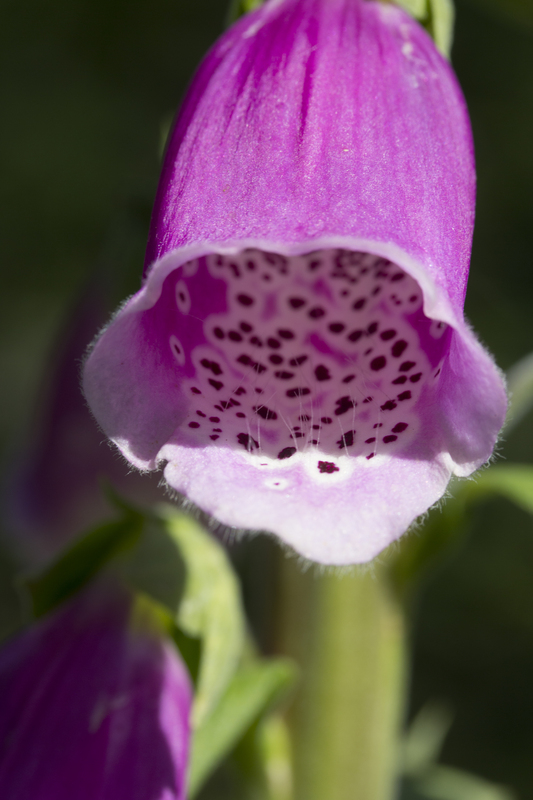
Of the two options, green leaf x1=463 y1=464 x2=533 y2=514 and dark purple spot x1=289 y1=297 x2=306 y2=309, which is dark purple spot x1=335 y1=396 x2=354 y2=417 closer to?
dark purple spot x1=289 y1=297 x2=306 y2=309

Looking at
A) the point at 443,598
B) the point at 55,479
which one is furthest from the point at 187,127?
the point at 443,598

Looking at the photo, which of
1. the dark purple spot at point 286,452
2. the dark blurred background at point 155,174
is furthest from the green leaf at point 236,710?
the dark blurred background at point 155,174

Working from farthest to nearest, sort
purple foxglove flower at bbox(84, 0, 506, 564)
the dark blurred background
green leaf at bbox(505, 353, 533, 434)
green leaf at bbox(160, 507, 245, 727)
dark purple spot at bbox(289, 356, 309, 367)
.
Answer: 1. the dark blurred background
2. green leaf at bbox(505, 353, 533, 434)
3. green leaf at bbox(160, 507, 245, 727)
4. dark purple spot at bbox(289, 356, 309, 367)
5. purple foxglove flower at bbox(84, 0, 506, 564)

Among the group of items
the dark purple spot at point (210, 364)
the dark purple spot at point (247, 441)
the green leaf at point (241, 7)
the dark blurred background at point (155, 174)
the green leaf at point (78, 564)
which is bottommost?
the dark blurred background at point (155, 174)

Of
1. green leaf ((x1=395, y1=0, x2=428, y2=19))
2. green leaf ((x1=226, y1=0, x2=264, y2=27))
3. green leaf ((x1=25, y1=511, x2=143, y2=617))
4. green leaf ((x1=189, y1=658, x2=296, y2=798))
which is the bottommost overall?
green leaf ((x1=189, y1=658, x2=296, y2=798))

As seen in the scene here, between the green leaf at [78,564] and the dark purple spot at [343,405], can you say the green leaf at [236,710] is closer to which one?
the green leaf at [78,564]

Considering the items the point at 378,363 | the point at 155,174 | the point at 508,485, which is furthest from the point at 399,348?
the point at 155,174

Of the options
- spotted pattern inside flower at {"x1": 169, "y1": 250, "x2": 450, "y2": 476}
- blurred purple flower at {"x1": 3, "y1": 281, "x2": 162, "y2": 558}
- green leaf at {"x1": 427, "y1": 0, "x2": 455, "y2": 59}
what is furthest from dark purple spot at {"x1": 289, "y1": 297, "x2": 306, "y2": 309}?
blurred purple flower at {"x1": 3, "y1": 281, "x2": 162, "y2": 558}
